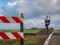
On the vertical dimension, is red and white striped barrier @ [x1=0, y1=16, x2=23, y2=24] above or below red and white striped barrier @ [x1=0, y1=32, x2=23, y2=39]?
above

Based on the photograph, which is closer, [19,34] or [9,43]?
[19,34]

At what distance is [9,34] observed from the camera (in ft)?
34.8

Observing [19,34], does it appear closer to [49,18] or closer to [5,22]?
[5,22]

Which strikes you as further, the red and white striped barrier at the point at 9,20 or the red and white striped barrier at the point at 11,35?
the red and white striped barrier at the point at 11,35

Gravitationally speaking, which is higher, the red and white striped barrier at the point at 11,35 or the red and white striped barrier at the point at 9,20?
the red and white striped barrier at the point at 9,20

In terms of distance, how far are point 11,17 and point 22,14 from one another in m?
0.42

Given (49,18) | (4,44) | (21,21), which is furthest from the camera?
Answer: (49,18)

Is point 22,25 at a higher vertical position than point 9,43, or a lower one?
higher

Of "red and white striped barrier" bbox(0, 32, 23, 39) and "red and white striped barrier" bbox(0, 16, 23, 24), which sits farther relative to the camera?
"red and white striped barrier" bbox(0, 32, 23, 39)

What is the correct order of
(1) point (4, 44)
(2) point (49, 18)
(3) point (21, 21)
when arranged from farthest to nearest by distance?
(2) point (49, 18)
(1) point (4, 44)
(3) point (21, 21)

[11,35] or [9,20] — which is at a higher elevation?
[9,20]

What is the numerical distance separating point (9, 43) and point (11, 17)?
8.79 meters

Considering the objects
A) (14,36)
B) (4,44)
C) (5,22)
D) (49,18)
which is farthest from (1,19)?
(49,18)

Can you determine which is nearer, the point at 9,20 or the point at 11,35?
the point at 9,20
